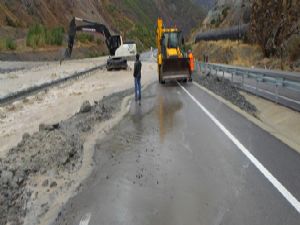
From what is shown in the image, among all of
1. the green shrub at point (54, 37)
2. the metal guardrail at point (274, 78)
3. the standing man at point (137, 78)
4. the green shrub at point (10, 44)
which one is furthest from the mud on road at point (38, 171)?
the green shrub at point (54, 37)

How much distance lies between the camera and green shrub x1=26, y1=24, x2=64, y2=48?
71.0m

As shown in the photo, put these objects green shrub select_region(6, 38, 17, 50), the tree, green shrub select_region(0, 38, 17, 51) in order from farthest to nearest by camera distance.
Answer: green shrub select_region(6, 38, 17, 50), green shrub select_region(0, 38, 17, 51), the tree

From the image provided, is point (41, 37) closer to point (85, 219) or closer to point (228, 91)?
point (228, 91)

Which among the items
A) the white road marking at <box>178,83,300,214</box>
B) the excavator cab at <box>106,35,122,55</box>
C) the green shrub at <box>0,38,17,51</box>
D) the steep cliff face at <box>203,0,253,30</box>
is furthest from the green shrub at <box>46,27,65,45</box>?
the white road marking at <box>178,83,300,214</box>

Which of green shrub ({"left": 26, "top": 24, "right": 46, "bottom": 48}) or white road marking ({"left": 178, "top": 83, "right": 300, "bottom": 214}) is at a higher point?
white road marking ({"left": 178, "top": 83, "right": 300, "bottom": 214})

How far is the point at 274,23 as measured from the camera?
50.3 meters

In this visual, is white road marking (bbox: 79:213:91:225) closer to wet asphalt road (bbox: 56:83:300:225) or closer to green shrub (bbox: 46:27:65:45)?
wet asphalt road (bbox: 56:83:300:225)

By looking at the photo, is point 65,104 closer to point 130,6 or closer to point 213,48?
point 213,48

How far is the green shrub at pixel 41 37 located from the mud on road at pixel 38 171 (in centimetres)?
6000

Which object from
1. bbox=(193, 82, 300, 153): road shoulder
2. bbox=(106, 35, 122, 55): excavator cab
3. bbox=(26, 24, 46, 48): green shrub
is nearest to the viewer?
bbox=(193, 82, 300, 153): road shoulder

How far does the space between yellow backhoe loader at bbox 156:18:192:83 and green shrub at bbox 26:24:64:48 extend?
4221 cm

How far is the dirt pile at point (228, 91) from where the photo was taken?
65.0ft

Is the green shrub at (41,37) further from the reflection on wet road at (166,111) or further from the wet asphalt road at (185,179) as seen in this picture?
the wet asphalt road at (185,179)

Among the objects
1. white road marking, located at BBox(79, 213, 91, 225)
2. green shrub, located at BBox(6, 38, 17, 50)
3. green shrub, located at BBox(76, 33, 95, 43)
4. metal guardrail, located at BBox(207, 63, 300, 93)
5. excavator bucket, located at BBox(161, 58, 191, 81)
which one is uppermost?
white road marking, located at BBox(79, 213, 91, 225)
